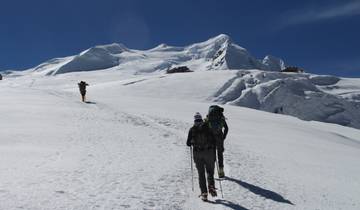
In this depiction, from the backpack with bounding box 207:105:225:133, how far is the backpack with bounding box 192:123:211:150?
1.86m

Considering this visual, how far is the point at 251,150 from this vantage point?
20.9 metres

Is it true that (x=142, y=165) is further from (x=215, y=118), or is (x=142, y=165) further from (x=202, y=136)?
(x=202, y=136)

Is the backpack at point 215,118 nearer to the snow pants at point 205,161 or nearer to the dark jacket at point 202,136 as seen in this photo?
the dark jacket at point 202,136

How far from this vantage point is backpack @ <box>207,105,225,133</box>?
14.1 metres

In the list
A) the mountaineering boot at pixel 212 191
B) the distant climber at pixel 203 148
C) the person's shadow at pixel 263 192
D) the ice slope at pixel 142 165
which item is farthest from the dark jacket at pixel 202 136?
the person's shadow at pixel 263 192

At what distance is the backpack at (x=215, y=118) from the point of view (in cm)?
1406

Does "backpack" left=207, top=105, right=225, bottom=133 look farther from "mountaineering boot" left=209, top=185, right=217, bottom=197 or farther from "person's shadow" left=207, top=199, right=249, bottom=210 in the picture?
"person's shadow" left=207, top=199, right=249, bottom=210

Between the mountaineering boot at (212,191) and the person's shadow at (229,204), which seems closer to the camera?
the person's shadow at (229,204)

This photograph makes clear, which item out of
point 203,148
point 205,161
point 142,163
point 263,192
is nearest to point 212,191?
point 205,161

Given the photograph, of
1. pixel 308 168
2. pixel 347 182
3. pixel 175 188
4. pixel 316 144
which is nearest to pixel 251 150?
pixel 308 168

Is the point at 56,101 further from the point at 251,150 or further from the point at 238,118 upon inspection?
the point at 251,150

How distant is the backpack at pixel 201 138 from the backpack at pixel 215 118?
186cm

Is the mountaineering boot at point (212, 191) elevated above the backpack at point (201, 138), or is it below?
below

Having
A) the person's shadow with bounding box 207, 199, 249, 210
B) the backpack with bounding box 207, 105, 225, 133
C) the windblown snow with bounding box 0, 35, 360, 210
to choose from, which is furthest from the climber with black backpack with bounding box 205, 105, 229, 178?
the person's shadow with bounding box 207, 199, 249, 210
